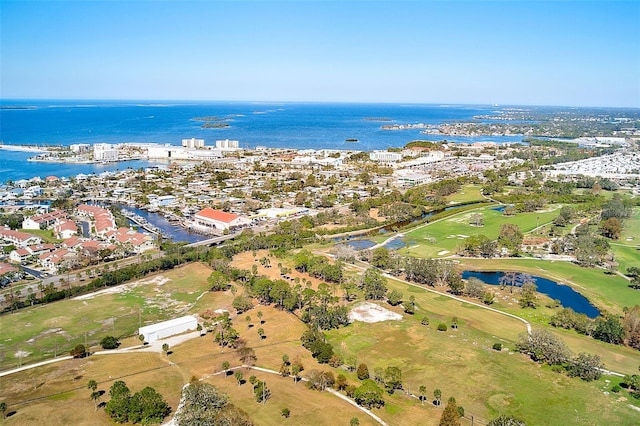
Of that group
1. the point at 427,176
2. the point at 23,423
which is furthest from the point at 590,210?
the point at 23,423

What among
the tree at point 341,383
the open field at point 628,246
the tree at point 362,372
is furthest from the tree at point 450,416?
the open field at point 628,246

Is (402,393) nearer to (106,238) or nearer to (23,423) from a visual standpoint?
(23,423)

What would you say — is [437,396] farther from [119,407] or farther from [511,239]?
[511,239]

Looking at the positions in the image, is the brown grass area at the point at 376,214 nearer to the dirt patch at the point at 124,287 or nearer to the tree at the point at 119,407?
the dirt patch at the point at 124,287

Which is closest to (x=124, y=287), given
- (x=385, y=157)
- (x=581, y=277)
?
(x=581, y=277)

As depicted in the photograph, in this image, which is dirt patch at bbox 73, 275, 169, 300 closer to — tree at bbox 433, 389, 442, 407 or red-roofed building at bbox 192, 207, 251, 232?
red-roofed building at bbox 192, 207, 251, 232

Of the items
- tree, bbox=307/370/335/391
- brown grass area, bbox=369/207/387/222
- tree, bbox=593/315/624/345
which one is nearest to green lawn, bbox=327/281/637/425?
tree, bbox=307/370/335/391
